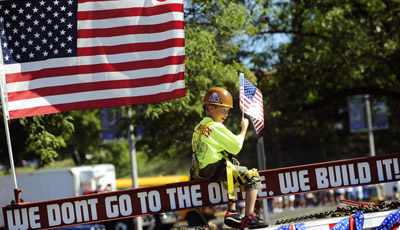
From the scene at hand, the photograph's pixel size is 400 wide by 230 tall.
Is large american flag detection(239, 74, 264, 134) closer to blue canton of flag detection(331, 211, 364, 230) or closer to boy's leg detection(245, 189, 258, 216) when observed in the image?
boy's leg detection(245, 189, 258, 216)

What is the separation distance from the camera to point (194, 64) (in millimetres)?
11289

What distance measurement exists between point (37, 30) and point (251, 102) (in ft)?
8.31

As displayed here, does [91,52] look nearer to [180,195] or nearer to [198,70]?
[180,195]

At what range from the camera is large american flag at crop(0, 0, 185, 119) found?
641 centimetres

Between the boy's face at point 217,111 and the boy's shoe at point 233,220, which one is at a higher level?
the boy's face at point 217,111

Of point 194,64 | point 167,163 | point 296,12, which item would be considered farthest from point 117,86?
point 167,163

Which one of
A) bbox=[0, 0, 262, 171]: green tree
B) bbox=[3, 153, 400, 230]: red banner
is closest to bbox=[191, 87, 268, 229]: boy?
bbox=[3, 153, 400, 230]: red banner

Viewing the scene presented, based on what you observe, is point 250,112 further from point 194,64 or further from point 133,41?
point 194,64

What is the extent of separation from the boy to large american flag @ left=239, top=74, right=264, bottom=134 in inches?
12.1

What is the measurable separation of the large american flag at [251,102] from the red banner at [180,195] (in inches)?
26.3

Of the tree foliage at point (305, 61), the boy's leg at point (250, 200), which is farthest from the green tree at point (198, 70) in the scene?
the boy's leg at point (250, 200)

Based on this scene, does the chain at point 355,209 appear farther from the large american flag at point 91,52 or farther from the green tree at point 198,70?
the green tree at point 198,70

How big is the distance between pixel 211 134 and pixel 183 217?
21.0 metres

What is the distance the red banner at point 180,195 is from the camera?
5.83 meters
